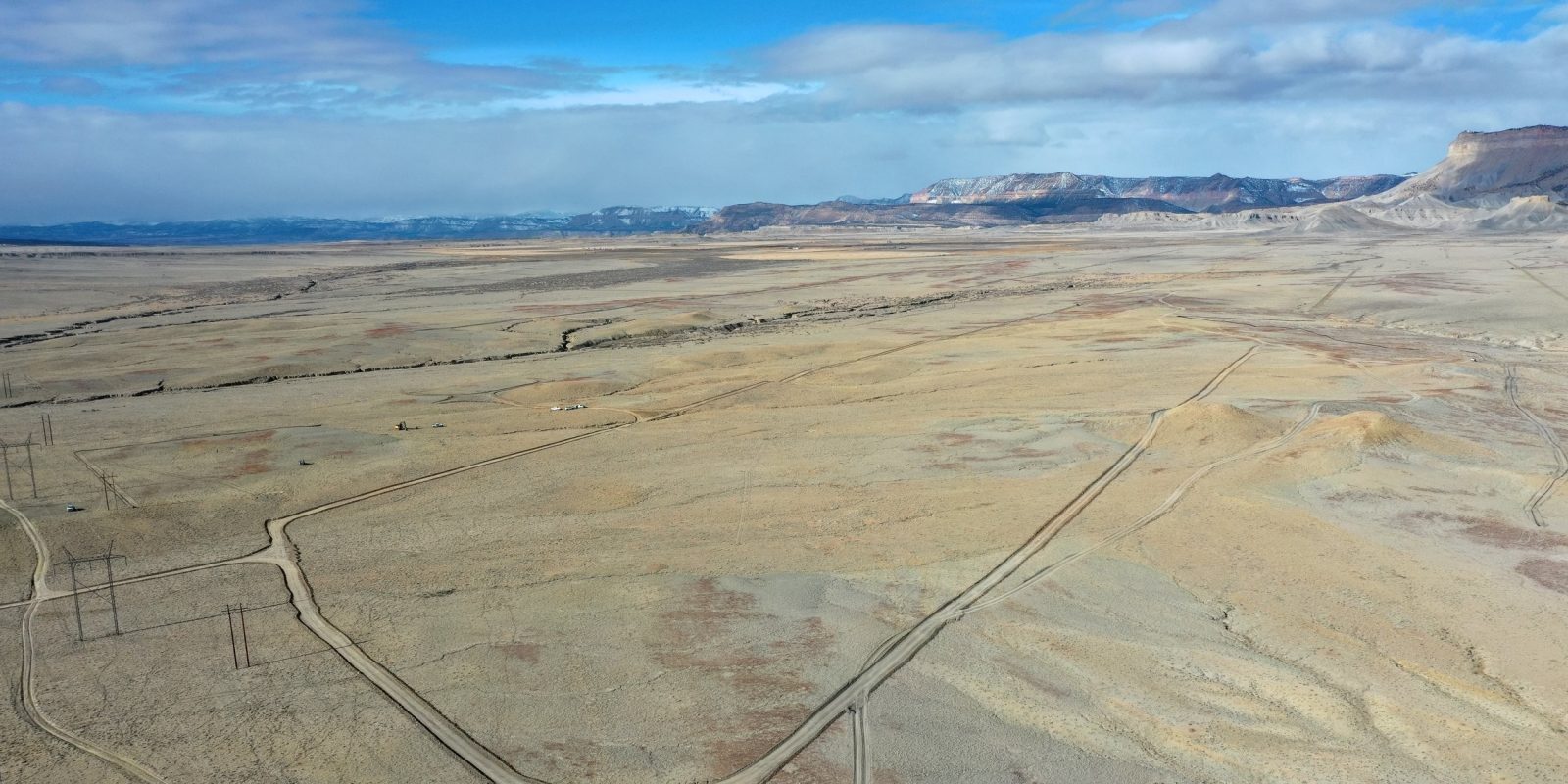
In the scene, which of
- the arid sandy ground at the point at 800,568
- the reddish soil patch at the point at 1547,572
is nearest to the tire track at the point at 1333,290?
the arid sandy ground at the point at 800,568

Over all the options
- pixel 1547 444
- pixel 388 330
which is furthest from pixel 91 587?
pixel 388 330

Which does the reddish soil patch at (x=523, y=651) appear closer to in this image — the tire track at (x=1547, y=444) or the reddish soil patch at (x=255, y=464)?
the reddish soil patch at (x=255, y=464)

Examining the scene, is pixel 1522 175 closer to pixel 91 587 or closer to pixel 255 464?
pixel 255 464

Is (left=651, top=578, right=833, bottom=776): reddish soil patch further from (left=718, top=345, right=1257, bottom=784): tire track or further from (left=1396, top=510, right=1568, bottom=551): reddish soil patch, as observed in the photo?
(left=1396, top=510, right=1568, bottom=551): reddish soil patch

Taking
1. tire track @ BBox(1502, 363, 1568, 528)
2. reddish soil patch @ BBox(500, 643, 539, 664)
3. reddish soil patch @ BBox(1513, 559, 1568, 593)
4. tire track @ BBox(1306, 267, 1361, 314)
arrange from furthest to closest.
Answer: tire track @ BBox(1306, 267, 1361, 314)
tire track @ BBox(1502, 363, 1568, 528)
reddish soil patch @ BBox(1513, 559, 1568, 593)
reddish soil patch @ BBox(500, 643, 539, 664)

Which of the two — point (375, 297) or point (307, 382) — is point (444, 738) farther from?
point (375, 297)

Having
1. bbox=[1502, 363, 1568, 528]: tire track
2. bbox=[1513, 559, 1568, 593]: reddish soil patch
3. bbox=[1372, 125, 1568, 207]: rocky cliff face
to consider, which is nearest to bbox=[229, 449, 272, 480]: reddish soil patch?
bbox=[1513, 559, 1568, 593]: reddish soil patch
